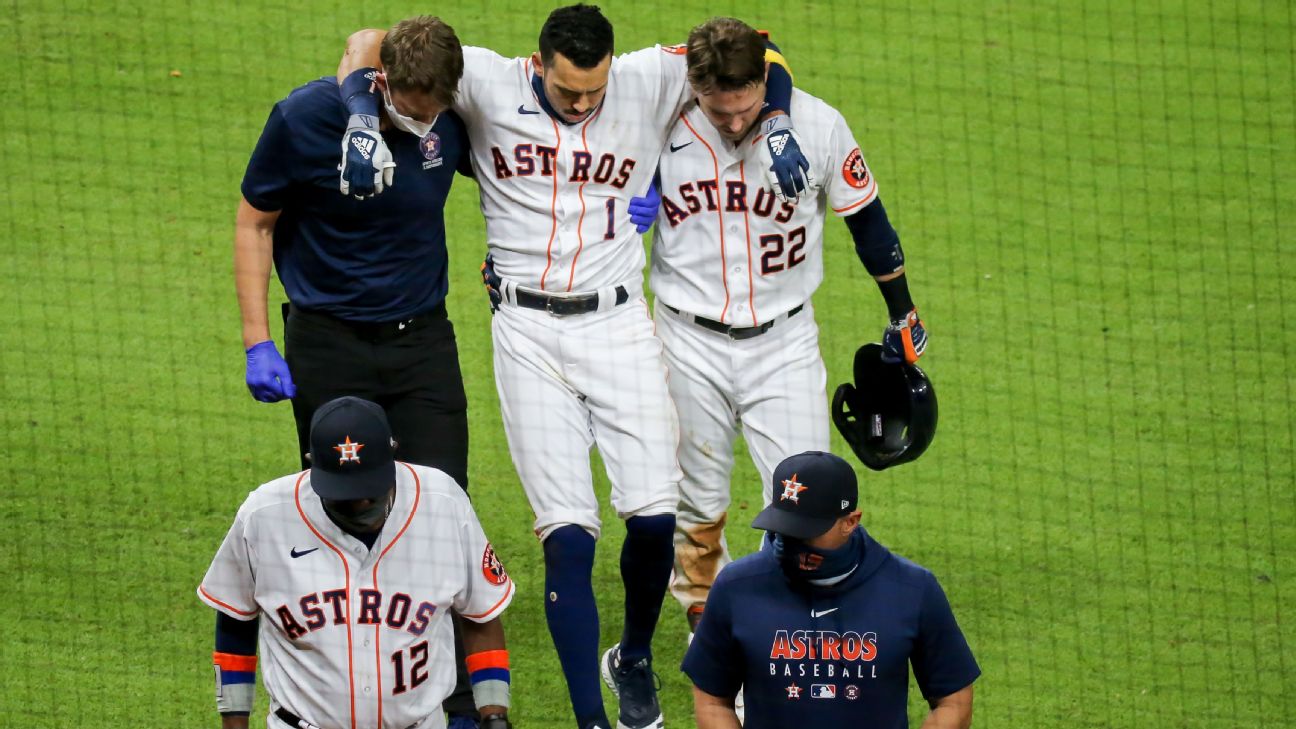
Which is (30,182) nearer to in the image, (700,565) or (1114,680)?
(700,565)

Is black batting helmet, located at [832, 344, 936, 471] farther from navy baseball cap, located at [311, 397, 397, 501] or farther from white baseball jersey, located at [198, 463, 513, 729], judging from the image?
navy baseball cap, located at [311, 397, 397, 501]

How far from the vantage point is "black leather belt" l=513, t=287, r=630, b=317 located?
5293 mm

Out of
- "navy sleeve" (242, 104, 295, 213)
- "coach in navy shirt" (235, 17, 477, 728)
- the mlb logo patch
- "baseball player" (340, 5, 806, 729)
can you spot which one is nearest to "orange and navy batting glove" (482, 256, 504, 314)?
"baseball player" (340, 5, 806, 729)

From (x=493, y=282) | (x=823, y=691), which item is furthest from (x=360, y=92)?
(x=823, y=691)

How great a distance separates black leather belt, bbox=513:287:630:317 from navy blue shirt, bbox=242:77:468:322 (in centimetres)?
28

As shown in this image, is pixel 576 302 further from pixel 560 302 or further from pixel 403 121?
pixel 403 121

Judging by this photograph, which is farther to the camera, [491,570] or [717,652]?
[491,570]

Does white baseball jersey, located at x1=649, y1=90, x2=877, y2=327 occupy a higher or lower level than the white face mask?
lower

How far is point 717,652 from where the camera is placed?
14.0ft

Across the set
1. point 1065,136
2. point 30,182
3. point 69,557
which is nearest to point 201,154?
point 30,182

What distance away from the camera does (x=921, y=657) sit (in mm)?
4254

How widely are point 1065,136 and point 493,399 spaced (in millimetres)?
3692

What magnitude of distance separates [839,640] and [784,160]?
156cm

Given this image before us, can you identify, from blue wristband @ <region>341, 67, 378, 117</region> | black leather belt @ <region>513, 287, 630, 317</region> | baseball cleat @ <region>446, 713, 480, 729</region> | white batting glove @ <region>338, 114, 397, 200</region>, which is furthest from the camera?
black leather belt @ <region>513, 287, 630, 317</region>
